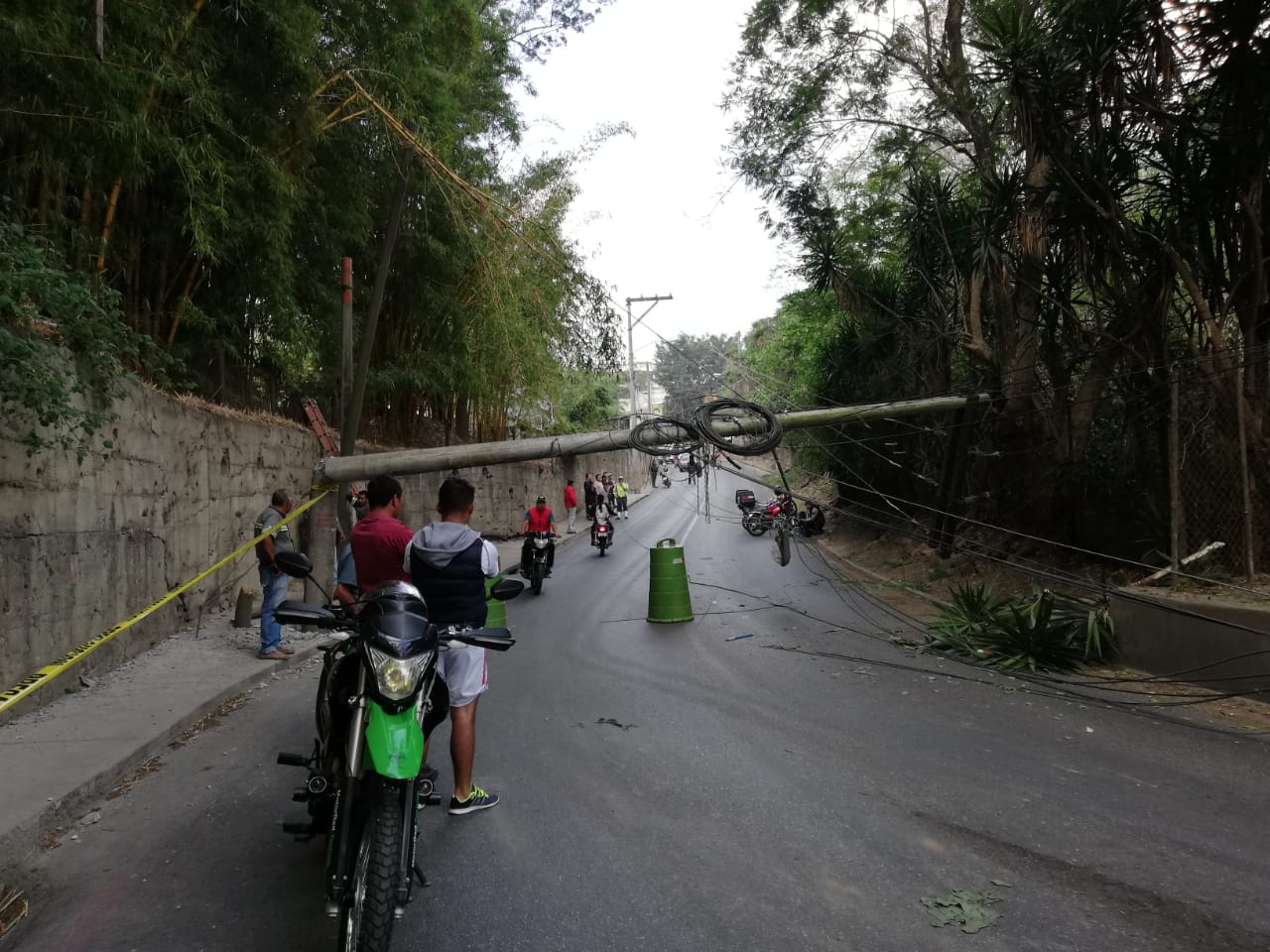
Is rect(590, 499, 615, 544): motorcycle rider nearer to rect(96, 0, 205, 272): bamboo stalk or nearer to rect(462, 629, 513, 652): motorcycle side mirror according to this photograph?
rect(96, 0, 205, 272): bamboo stalk

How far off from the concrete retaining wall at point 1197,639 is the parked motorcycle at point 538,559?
8.48 meters

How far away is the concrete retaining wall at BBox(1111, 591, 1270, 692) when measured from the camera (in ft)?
22.1

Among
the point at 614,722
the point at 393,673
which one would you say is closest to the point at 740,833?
the point at 393,673

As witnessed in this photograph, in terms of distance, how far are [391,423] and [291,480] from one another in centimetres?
528

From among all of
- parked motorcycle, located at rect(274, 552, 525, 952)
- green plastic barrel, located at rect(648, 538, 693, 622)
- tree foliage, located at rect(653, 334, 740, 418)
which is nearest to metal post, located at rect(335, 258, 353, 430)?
green plastic barrel, located at rect(648, 538, 693, 622)

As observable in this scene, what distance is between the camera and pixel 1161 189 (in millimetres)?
9117

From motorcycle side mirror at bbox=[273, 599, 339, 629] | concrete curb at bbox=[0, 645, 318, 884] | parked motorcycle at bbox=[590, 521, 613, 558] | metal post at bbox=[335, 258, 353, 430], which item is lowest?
concrete curb at bbox=[0, 645, 318, 884]

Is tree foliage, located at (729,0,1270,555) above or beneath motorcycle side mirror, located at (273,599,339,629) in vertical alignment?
above

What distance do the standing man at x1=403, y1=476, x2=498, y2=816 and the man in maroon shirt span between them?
9cm

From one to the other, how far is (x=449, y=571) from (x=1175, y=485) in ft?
24.5

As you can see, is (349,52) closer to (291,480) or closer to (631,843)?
(291,480)

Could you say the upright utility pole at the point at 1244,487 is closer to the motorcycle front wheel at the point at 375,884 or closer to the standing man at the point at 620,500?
the motorcycle front wheel at the point at 375,884

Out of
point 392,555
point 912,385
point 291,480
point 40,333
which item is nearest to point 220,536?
point 291,480

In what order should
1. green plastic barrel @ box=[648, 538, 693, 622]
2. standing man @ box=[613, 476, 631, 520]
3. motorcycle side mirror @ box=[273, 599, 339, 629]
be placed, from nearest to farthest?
motorcycle side mirror @ box=[273, 599, 339, 629] → green plastic barrel @ box=[648, 538, 693, 622] → standing man @ box=[613, 476, 631, 520]
